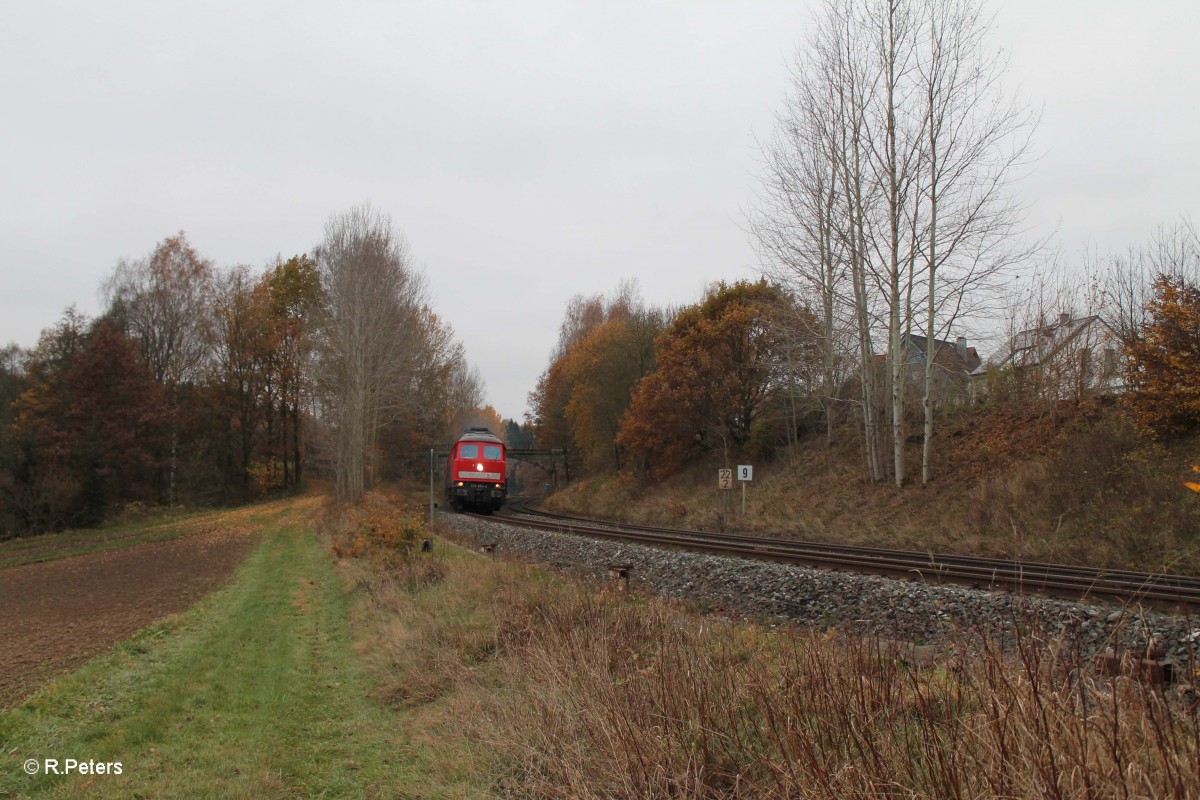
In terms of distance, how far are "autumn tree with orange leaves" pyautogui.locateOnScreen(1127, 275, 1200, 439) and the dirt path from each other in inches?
722

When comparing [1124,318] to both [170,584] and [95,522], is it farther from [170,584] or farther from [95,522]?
[95,522]

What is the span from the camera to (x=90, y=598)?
14.5 m

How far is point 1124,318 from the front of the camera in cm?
1841

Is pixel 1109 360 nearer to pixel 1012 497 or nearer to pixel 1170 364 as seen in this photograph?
pixel 1170 364

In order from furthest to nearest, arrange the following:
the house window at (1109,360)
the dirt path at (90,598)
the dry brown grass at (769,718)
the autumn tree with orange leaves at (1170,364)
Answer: the house window at (1109,360) < the autumn tree with orange leaves at (1170,364) < the dirt path at (90,598) < the dry brown grass at (769,718)

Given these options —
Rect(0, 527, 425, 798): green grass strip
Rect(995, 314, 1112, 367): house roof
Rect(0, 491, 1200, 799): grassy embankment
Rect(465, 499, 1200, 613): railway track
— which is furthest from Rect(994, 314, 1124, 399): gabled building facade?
Rect(0, 527, 425, 798): green grass strip

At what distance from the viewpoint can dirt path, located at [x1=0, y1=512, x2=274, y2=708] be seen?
9.34m

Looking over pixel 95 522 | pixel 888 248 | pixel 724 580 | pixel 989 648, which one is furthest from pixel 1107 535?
pixel 95 522

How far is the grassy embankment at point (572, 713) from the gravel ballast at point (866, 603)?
380 mm

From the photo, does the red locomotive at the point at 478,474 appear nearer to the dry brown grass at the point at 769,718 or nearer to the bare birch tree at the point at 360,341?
the bare birch tree at the point at 360,341

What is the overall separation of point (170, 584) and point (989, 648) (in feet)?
56.9

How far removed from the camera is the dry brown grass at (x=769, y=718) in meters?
2.38

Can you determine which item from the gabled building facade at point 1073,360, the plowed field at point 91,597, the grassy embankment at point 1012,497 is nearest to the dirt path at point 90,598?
the plowed field at point 91,597

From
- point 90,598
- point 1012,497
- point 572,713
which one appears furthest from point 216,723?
point 1012,497
